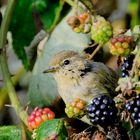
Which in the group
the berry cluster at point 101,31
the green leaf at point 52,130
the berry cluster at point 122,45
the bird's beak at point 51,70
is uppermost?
the berry cluster at point 101,31

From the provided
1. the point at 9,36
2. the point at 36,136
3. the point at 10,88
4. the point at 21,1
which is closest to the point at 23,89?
the point at 9,36

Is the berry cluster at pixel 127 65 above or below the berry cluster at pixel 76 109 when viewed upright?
above

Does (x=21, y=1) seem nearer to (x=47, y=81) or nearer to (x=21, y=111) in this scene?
(x=47, y=81)

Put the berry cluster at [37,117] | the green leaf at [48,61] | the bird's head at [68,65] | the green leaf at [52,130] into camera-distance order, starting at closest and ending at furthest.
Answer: the green leaf at [52,130] < the berry cluster at [37,117] < the bird's head at [68,65] < the green leaf at [48,61]

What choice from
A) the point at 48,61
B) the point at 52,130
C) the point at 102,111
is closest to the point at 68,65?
the point at 48,61

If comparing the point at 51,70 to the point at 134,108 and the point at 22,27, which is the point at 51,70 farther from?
the point at 134,108

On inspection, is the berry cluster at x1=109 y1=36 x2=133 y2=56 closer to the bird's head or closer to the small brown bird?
the small brown bird

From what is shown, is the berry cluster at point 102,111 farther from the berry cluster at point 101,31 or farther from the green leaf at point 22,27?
the green leaf at point 22,27

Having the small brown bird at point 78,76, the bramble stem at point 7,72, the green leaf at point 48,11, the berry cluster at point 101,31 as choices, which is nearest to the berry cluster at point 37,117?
the bramble stem at point 7,72
